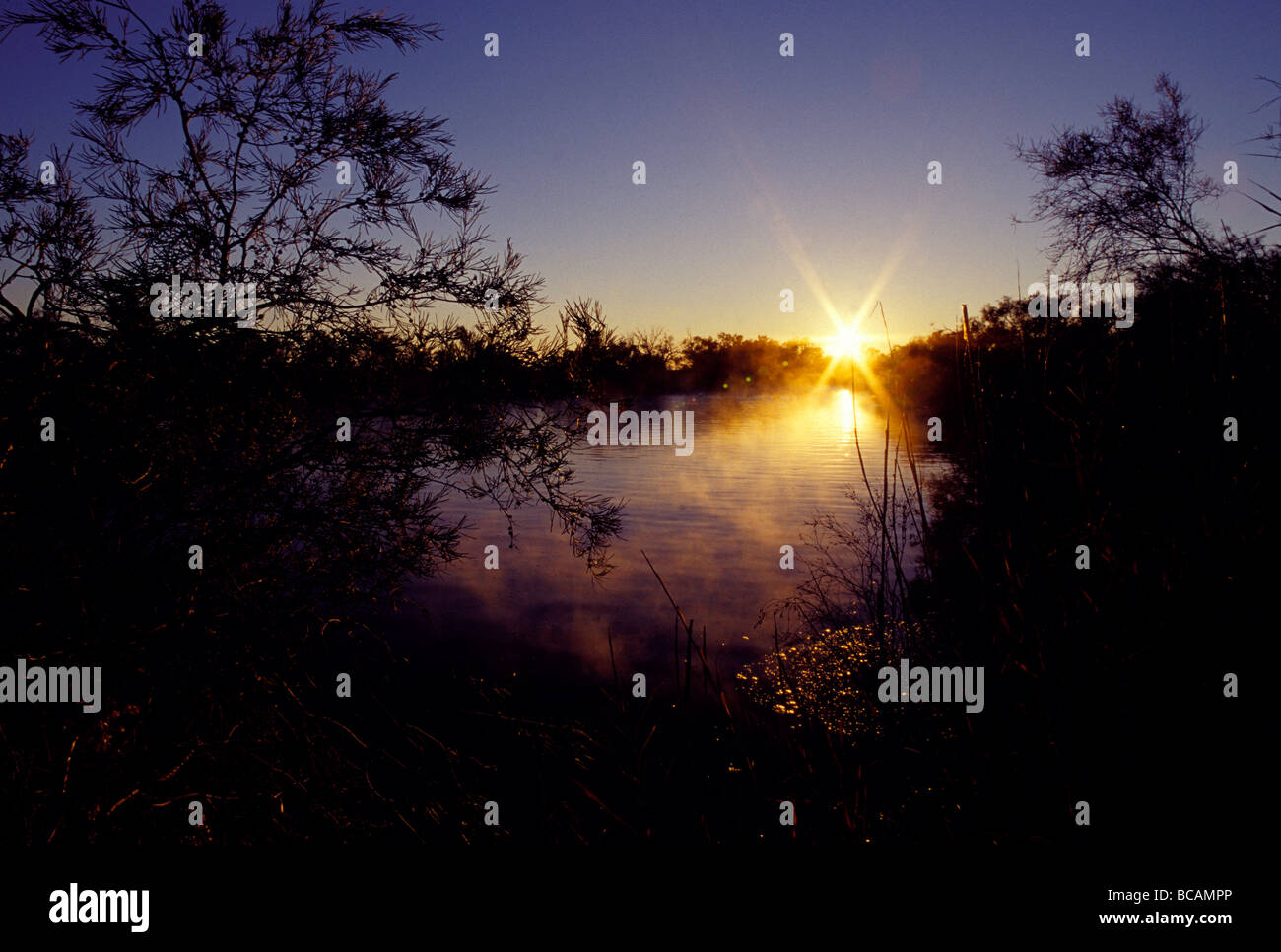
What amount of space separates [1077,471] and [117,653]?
21.2 feet

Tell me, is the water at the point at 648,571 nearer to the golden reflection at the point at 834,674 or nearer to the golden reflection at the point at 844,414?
the golden reflection at the point at 834,674

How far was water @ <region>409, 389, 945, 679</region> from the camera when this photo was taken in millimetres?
15039

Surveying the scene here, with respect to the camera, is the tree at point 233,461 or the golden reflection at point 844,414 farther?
the golden reflection at point 844,414

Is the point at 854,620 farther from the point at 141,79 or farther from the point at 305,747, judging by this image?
the point at 141,79

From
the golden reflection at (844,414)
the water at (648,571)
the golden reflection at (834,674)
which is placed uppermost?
the golden reflection at (844,414)

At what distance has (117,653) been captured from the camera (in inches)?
195

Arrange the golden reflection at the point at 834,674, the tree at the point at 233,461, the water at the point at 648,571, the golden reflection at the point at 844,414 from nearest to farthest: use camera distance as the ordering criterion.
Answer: the tree at the point at 233,461, the golden reflection at the point at 834,674, the water at the point at 648,571, the golden reflection at the point at 844,414

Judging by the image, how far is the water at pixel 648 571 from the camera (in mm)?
15039

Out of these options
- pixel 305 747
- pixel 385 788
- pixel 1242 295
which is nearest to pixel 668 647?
pixel 385 788

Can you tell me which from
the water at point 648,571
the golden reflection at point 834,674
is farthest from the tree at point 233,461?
the golden reflection at point 834,674

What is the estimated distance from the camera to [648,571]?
1962cm

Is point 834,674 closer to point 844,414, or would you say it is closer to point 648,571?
point 648,571

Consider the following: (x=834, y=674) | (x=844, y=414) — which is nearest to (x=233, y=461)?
(x=834, y=674)
